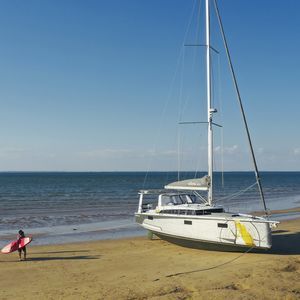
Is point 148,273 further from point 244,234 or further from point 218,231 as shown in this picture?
point 244,234

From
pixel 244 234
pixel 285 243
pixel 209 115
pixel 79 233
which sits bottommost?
pixel 79 233

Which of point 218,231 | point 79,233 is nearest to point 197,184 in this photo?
point 218,231

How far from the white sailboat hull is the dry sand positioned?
0.51 meters

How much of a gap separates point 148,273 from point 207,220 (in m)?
4.35

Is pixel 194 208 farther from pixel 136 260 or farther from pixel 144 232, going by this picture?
pixel 144 232

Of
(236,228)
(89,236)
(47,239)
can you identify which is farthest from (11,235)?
(236,228)

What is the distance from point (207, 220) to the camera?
59.8ft

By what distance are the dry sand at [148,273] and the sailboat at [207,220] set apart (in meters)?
0.59

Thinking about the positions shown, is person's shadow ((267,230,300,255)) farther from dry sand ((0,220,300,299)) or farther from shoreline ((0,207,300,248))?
shoreline ((0,207,300,248))

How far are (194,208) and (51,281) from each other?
7535mm

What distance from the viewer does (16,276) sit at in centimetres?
1483

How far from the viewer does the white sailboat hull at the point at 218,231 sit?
1697cm

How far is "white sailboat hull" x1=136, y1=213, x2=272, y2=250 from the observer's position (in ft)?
55.7

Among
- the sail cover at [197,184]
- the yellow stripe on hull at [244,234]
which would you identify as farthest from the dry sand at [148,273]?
the sail cover at [197,184]
